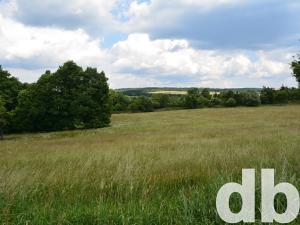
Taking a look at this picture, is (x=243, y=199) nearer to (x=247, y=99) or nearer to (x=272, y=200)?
(x=272, y=200)

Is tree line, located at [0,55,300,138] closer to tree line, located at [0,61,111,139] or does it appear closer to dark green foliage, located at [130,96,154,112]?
tree line, located at [0,61,111,139]

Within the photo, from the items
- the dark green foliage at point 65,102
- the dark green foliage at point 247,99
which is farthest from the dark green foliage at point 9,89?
the dark green foliage at point 247,99

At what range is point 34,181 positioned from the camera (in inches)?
272

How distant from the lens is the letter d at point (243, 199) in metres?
4.67

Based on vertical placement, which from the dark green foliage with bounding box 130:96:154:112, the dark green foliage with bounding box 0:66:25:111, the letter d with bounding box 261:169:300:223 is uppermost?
the dark green foliage with bounding box 0:66:25:111

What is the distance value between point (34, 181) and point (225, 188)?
134 inches

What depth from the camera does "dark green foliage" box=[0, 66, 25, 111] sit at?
5244 centimetres

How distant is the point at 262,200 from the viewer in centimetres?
501

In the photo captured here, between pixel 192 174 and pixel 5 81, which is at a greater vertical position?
pixel 5 81

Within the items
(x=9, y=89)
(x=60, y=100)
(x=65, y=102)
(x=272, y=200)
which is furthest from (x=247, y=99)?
(x=272, y=200)

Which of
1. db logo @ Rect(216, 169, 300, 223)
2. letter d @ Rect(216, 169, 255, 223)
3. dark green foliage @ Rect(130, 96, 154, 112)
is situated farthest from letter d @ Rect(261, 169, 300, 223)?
dark green foliage @ Rect(130, 96, 154, 112)

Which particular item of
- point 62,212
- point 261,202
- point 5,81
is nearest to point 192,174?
point 261,202

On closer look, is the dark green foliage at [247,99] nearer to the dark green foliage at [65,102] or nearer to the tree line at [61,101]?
the tree line at [61,101]

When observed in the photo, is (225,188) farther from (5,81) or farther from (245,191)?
(5,81)
